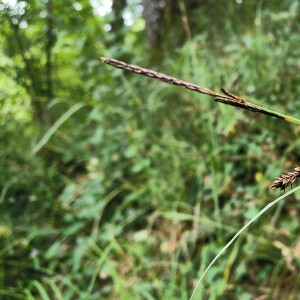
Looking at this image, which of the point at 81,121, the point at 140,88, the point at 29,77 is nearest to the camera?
the point at 140,88

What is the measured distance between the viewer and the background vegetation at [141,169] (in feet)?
5.05

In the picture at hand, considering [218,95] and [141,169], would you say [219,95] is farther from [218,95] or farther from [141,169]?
[141,169]

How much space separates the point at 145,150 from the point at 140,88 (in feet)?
1.62

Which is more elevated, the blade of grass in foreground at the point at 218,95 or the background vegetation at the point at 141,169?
the blade of grass in foreground at the point at 218,95

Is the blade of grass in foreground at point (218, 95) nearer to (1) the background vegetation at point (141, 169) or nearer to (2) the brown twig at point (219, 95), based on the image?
(2) the brown twig at point (219, 95)

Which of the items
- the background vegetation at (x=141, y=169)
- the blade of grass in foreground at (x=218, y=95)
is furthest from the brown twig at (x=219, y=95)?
the background vegetation at (x=141, y=169)

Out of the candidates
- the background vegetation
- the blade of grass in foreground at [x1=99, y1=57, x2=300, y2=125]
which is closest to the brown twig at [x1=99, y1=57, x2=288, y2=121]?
the blade of grass in foreground at [x1=99, y1=57, x2=300, y2=125]

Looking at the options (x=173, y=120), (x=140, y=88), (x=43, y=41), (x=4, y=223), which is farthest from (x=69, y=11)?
(x=4, y=223)

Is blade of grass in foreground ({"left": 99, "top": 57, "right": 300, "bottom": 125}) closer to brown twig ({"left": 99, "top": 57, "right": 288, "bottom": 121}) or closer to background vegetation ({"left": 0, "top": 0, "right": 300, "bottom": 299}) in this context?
brown twig ({"left": 99, "top": 57, "right": 288, "bottom": 121})

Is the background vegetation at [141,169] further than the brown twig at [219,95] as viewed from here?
Yes

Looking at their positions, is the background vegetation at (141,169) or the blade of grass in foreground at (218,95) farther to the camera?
the background vegetation at (141,169)

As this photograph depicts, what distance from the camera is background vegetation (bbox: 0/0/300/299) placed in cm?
154

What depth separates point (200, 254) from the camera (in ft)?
5.44

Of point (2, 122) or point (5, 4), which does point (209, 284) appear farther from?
point (5, 4)
